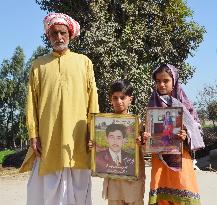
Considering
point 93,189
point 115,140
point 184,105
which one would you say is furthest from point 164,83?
point 93,189

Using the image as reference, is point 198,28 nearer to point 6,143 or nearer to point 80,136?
point 80,136

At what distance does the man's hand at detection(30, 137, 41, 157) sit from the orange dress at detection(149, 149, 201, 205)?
1131mm

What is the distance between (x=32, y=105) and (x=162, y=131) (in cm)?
134

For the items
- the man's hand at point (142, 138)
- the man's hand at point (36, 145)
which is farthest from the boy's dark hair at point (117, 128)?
the man's hand at point (36, 145)

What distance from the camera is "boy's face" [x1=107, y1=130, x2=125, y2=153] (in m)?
4.23

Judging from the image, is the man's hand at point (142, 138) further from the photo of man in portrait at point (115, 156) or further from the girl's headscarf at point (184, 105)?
the girl's headscarf at point (184, 105)

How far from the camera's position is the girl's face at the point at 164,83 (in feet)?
13.8

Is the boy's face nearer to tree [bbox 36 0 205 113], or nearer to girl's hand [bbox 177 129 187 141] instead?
girl's hand [bbox 177 129 187 141]

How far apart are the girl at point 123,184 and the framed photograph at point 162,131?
0.82ft

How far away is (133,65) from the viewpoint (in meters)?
16.9

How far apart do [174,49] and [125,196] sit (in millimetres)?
14995

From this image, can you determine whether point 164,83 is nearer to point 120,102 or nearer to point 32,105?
point 120,102

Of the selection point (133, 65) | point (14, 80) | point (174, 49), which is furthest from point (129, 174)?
point (14, 80)

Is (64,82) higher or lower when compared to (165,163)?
higher
